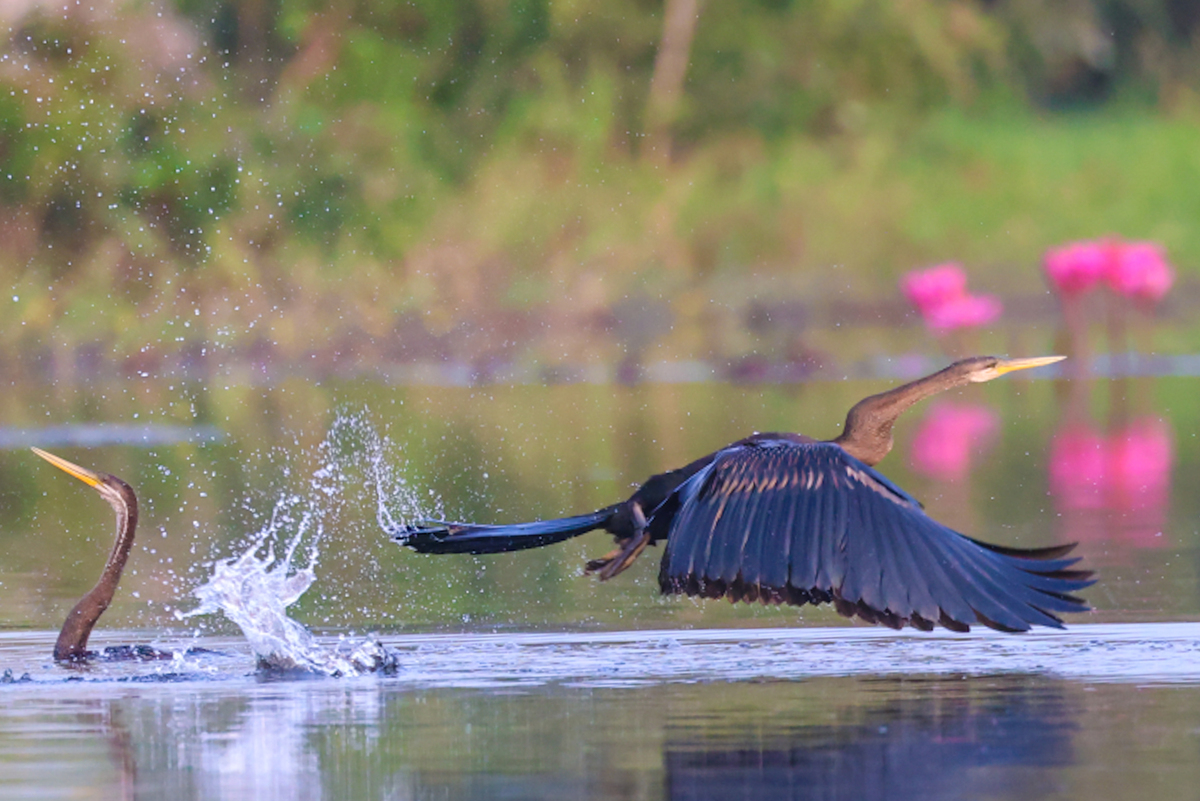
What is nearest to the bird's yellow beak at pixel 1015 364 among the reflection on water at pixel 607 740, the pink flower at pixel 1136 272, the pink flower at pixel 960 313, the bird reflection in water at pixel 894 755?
the reflection on water at pixel 607 740

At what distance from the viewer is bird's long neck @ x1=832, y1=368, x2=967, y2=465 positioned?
6918mm

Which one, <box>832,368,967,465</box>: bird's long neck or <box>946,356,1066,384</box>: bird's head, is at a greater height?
<box>946,356,1066,384</box>: bird's head

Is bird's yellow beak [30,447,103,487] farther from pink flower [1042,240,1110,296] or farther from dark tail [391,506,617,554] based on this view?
pink flower [1042,240,1110,296]

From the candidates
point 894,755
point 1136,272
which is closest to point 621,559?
point 894,755

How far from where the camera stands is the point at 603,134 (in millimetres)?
24984

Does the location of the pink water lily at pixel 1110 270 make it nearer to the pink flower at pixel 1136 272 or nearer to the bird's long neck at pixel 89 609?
the pink flower at pixel 1136 272

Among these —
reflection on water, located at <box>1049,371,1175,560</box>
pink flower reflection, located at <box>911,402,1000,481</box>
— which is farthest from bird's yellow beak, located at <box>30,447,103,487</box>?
pink flower reflection, located at <box>911,402,1000,481</box>

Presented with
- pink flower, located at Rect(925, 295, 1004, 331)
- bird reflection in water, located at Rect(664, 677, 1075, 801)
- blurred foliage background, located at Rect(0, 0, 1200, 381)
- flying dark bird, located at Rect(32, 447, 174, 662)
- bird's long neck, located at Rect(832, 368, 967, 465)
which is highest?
blurred foliage background, located at Rect(0, 0, 1200, 381)

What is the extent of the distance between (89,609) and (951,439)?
25.6 feet

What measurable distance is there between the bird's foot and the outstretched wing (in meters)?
0.14

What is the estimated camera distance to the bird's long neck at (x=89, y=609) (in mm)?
7328

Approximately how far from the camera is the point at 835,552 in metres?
6.17

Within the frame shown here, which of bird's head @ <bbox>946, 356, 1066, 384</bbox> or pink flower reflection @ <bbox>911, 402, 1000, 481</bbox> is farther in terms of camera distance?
pink flower reflection @ <bbox>911, 402, 1000, 481</bbox>

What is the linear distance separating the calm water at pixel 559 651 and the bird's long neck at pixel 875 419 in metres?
0.57
